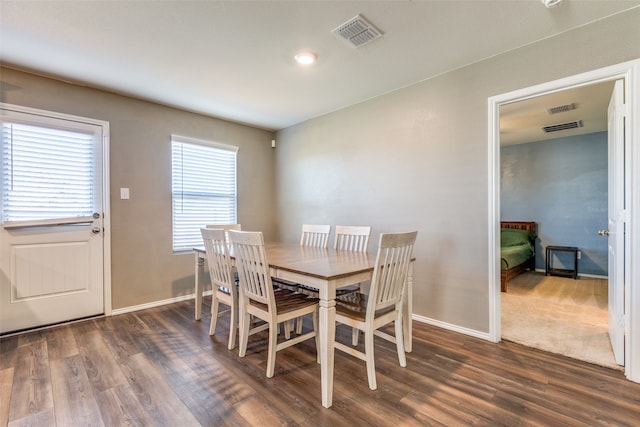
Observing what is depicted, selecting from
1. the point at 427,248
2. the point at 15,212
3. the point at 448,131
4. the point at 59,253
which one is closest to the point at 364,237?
the point at 427,248

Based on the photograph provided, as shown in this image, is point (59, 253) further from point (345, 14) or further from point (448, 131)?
point (448, 131)

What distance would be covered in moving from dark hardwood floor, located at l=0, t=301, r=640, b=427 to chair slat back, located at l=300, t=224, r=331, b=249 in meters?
0.95

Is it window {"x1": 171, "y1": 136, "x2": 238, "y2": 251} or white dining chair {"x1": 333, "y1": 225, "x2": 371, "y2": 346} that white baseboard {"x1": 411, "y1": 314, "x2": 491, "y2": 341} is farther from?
window {"x1": 171, "y1": 136, "x2": 238, "y2": 251}

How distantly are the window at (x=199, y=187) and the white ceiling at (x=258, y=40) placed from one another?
2.60ft

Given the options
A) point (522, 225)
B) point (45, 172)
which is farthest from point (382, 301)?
point (522, 225)

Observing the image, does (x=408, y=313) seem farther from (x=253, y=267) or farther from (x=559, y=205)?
(x=559, y=205)

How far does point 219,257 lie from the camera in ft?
7.84

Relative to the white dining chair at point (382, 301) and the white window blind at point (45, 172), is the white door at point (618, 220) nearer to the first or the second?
the white dining chair at point (382, 301)

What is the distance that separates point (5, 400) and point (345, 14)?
3.08 meters

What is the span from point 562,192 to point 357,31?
498 cm

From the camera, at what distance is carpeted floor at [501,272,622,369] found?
7.45 feet

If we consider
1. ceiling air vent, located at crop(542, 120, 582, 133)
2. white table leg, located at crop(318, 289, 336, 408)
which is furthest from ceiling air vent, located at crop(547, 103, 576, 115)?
white table leg, located at crop(318, 289, 336, 408)

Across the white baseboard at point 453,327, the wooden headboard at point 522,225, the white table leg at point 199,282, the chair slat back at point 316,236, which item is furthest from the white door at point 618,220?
the wooden headboard at point 522,225

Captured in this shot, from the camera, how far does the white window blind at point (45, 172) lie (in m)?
2.56
